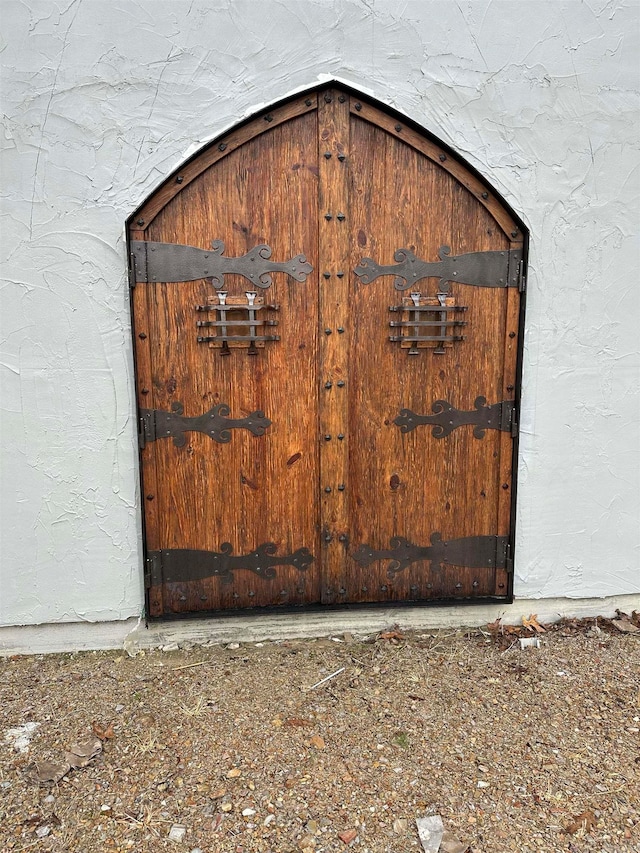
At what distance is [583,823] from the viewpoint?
5.88 feet

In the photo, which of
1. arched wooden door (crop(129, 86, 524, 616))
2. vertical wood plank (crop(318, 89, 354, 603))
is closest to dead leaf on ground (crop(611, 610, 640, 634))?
arched wooden door (crop(129, 86, 524, 616))

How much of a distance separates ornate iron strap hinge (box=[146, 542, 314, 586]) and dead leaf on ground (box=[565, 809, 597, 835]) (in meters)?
1.36

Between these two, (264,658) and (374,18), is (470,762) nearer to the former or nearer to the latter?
(264,658)

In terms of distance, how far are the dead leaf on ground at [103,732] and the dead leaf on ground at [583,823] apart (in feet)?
5.06

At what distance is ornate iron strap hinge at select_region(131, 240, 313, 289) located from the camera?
2455 mm

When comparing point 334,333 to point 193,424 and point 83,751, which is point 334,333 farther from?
point 83,751

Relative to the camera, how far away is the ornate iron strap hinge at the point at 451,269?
2.57 meters

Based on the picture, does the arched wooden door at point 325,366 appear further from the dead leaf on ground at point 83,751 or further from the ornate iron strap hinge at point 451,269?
the dead leaf on ground at point 83,751

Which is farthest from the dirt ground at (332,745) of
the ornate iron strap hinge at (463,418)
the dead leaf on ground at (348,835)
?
the ornate iron strap hinge at (463,418)

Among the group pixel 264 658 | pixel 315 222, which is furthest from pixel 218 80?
pixel 264 658

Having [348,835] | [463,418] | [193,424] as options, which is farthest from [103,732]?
[463,418]

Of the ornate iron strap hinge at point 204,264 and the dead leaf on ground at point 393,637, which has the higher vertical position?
the ornate iron strap hinge at point 204,264

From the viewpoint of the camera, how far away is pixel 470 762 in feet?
6.69

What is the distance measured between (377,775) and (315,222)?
2.11 meters
